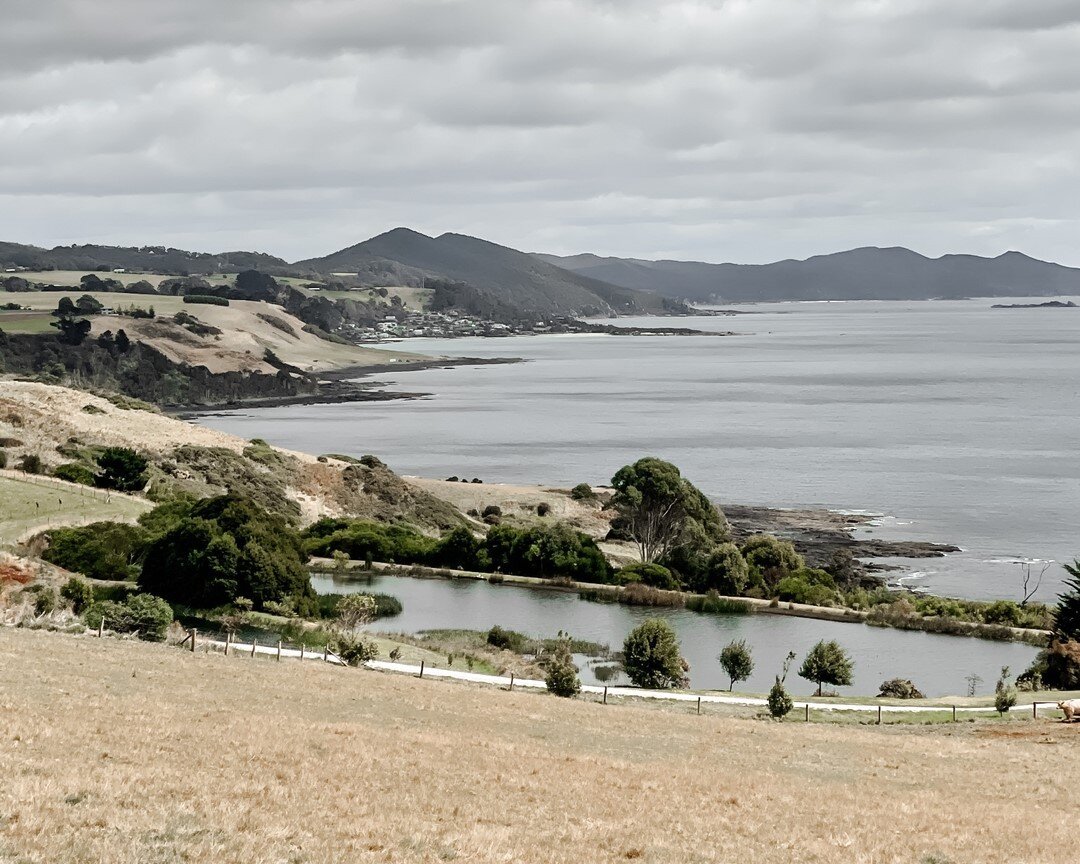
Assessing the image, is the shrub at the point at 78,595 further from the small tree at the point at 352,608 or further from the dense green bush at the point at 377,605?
the dense green bush at the point at 377,605

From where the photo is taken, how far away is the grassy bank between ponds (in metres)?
49.3

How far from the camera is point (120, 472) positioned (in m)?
66.2

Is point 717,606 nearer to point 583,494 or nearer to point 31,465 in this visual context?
point 583,494

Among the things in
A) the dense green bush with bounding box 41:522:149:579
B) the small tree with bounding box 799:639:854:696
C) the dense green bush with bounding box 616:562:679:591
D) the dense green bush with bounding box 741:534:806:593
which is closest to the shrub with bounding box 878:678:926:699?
the small tree with bounding box 799:639:854:696

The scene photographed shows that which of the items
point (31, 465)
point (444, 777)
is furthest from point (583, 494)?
point (444, 777)

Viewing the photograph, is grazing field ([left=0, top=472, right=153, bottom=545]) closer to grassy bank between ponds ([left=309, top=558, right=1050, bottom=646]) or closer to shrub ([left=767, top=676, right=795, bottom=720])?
grassy bank between ponds ([left=309, top=558, right=1050, bottom=646])

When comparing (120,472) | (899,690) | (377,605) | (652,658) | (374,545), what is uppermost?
(120,472)

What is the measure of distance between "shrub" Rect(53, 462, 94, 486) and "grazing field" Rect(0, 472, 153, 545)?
2242 millimetres

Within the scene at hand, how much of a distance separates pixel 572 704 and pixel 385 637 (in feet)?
49.5

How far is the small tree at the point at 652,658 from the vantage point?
38688 millimetres

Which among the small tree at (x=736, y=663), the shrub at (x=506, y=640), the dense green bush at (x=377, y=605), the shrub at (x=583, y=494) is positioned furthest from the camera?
the shrub at (x=583, y=494)

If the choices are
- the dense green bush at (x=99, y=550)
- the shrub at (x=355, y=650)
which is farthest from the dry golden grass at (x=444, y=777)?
the dense green bush at (x=99, y=550)

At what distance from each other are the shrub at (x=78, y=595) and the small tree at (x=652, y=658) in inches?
657

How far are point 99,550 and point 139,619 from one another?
1631 centimetres
